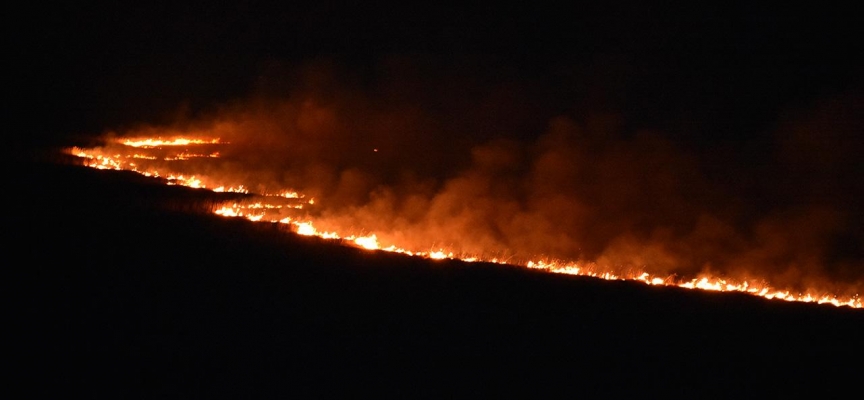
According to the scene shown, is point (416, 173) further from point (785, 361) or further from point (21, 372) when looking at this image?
point (21, 372)

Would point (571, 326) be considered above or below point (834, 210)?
below

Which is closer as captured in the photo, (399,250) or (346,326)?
(346,326)

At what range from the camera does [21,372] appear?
4.57m

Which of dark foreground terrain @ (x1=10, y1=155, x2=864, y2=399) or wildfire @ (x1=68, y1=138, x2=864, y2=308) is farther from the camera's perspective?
wildfire @ (x1=68, y1=138, x2=864, y2=308)

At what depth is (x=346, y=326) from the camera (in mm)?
5828

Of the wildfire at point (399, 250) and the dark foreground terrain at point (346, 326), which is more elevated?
the wildfire at point (399, 250)

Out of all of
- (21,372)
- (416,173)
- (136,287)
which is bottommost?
(21,372)

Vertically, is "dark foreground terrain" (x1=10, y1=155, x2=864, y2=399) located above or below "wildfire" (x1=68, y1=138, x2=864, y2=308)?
below

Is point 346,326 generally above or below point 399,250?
below

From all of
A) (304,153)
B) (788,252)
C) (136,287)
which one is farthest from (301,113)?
(136,287)

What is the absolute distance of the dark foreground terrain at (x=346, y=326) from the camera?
4.95m

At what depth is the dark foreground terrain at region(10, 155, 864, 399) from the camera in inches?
195

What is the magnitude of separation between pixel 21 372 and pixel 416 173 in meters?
9.71

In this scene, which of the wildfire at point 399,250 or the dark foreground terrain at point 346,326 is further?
the wildfire at point 399,250
